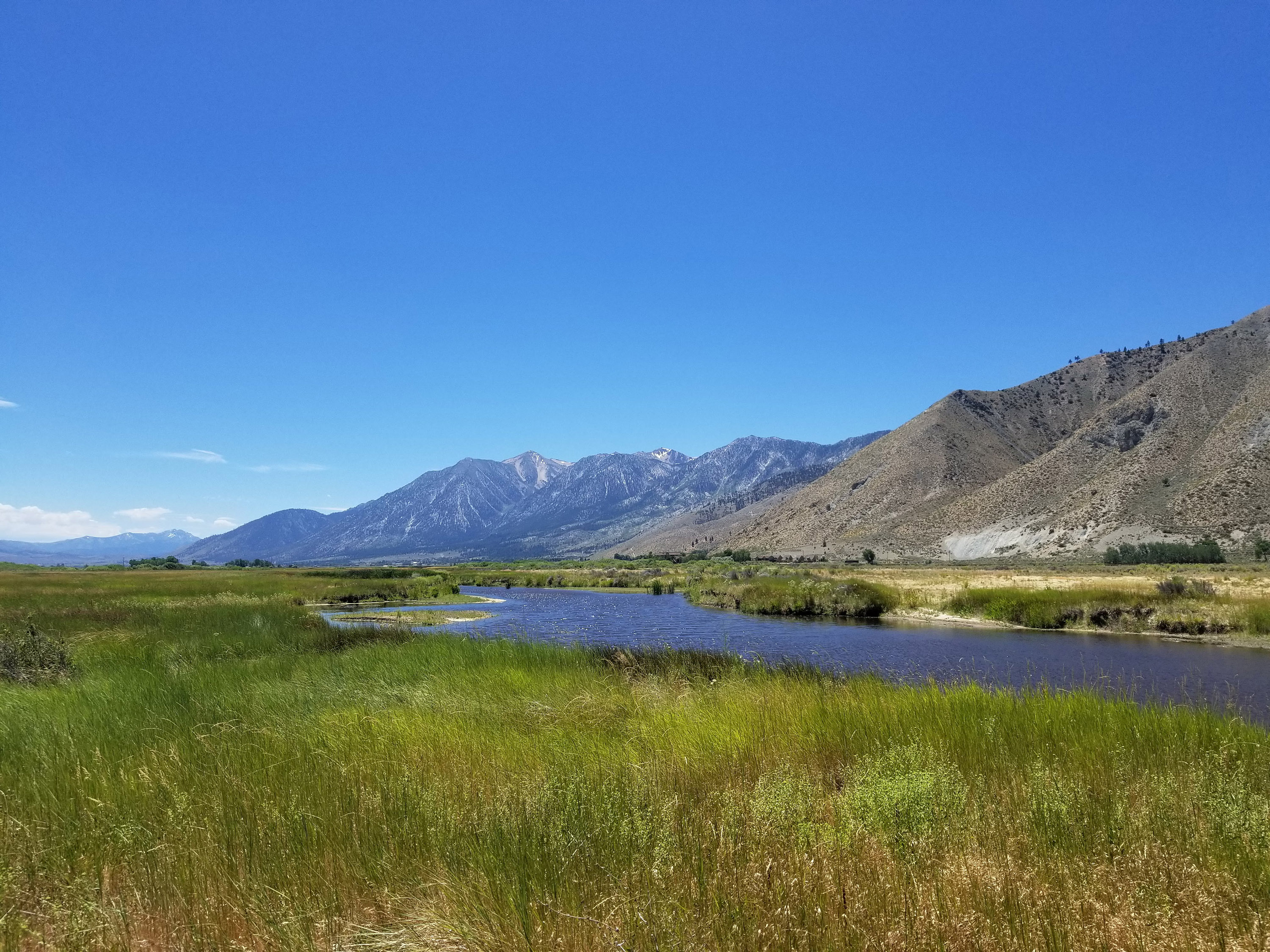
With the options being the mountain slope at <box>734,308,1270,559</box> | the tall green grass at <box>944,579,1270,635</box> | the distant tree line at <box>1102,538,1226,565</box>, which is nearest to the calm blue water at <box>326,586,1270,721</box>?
the tall green grass at <box>944,579,1270,635</box>

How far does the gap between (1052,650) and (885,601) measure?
566 inches

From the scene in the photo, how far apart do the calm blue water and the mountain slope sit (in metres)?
57.7

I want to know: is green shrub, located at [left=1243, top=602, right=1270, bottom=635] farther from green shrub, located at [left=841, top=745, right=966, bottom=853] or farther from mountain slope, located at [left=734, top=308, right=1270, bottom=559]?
mountain slope, located at [left=734, top=308, right=1270, bottom=559]

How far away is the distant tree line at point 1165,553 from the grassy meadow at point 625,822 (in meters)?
68.0

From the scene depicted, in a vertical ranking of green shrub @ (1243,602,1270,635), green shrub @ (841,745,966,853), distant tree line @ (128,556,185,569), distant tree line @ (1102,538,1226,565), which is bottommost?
distant tree line @ (1102,538,1226,565)

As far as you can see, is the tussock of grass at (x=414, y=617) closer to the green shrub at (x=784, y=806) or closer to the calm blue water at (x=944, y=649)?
the calm blue water at (x=944, y=649)

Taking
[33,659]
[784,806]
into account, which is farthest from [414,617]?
[784,806]

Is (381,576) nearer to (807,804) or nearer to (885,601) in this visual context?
(885,601)

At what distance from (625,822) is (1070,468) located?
115 meters

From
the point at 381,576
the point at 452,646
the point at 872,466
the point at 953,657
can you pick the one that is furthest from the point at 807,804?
the point at 872,466

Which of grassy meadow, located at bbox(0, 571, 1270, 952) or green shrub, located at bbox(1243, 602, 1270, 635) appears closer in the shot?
grassy meadow, located at bbox(0, 571, 1270, 952)

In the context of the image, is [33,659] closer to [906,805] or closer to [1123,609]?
[906,805]

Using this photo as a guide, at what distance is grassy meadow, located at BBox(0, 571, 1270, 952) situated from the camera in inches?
146

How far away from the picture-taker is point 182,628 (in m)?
19.9
